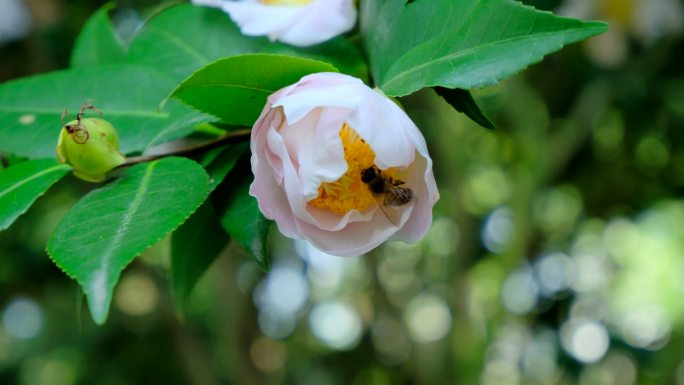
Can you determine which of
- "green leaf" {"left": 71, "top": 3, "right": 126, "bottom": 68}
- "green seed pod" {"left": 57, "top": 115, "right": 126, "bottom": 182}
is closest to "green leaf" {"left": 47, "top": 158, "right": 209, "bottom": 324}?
"green seed pod" {"left": 57, "top": 115, "right": 126, "bottom": 182}

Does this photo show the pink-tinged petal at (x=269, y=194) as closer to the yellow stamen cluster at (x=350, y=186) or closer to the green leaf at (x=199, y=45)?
the yellow stamen cluster at (x=350, y=186)

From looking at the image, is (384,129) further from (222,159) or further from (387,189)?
(222,159)

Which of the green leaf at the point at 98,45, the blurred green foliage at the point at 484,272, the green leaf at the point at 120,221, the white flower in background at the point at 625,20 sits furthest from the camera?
the blurred green foliage at the point at 484,272

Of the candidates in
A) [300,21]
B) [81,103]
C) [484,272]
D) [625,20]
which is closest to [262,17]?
[300,21]

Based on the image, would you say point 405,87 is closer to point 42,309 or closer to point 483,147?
point 483,147

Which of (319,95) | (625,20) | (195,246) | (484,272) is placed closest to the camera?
(319,95)

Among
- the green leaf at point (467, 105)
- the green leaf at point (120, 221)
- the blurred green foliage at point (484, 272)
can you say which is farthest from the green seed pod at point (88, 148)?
the blurred green foliage at point (484, 272)
